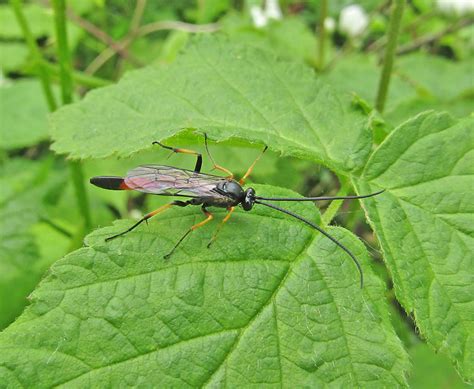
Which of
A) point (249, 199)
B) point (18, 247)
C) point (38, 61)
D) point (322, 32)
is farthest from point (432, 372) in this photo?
point (38, 61)

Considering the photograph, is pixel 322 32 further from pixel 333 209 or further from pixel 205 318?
pixel 205 318

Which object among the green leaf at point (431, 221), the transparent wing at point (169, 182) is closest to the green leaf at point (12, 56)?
the transparent wing at point (169, 182)

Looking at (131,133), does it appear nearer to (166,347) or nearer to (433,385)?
(166,347)

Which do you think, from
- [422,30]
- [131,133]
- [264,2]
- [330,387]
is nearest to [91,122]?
[131,133]

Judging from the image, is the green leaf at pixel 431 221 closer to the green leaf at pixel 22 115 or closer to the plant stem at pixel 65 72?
the plant stem at pixel 65 72

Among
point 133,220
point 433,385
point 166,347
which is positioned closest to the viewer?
point 166,347

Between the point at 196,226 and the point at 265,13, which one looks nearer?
the point at 196,226

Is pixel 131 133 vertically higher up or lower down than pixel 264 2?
lower down
